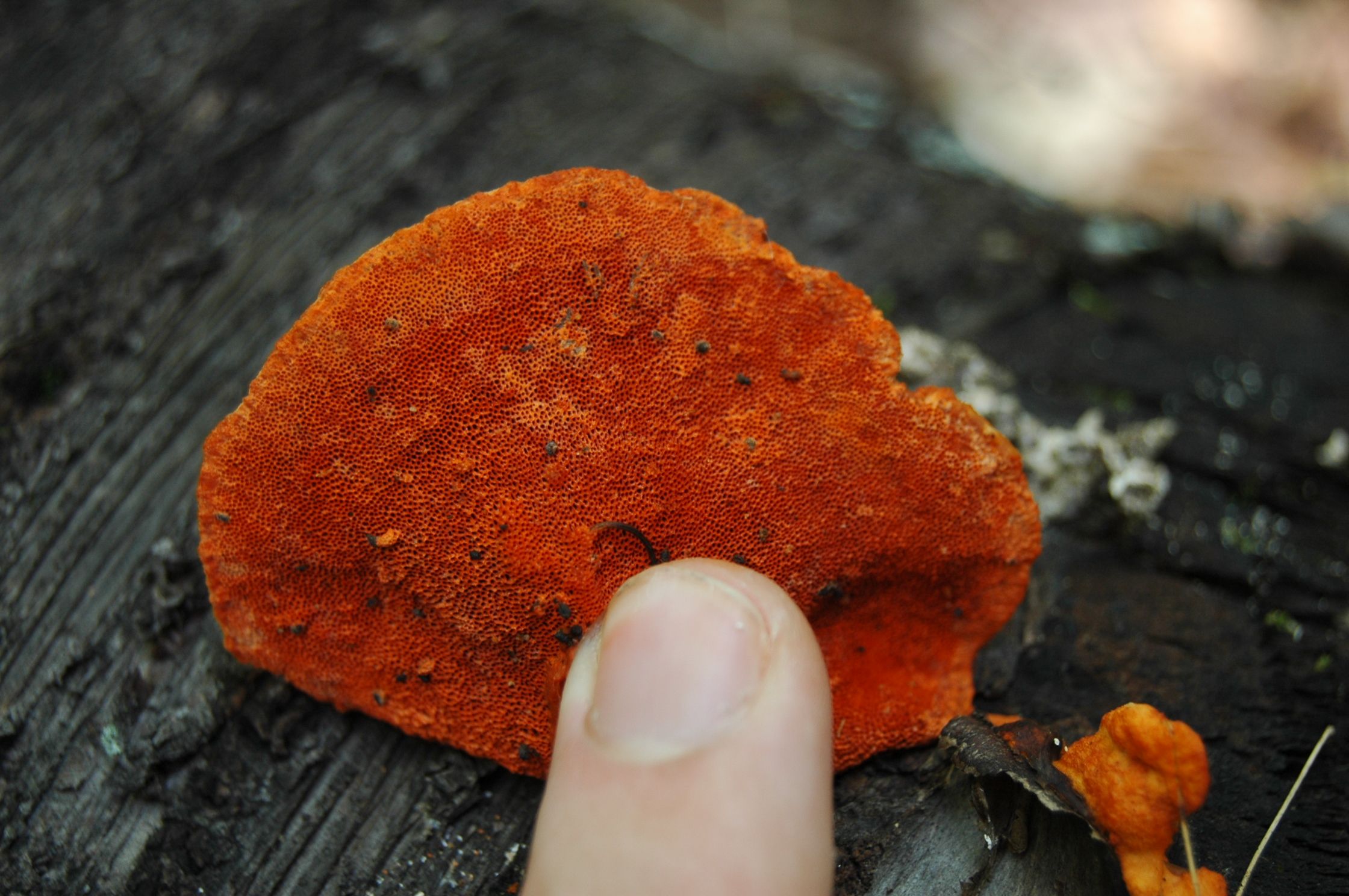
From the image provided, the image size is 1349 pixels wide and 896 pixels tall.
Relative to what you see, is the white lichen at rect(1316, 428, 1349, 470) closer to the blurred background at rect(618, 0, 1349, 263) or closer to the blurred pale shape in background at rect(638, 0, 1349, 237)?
the blurred background at rect(618, 0, 1349, 263)

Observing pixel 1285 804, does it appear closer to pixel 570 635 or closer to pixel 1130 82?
pixel 570 635

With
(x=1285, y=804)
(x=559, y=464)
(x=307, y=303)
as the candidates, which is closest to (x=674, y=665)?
(x=559, y=464)

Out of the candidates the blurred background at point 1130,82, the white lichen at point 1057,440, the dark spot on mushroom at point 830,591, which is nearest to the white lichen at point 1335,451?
the white lichen at point 1057,440

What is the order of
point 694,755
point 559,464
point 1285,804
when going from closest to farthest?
point 694,755
point 559,464
point 1285,804

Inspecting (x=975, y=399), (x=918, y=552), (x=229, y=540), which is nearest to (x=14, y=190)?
(x=229, y=540)

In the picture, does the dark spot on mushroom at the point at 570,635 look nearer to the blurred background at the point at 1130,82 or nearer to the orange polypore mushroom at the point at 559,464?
the orange polypore mushroom at the point at 559,464

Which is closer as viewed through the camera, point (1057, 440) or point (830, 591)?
point (830, 591)

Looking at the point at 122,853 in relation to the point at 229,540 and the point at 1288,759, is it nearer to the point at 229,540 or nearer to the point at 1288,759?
the point at 229,540

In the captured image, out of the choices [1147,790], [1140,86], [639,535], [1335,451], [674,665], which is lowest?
[1140,86]
